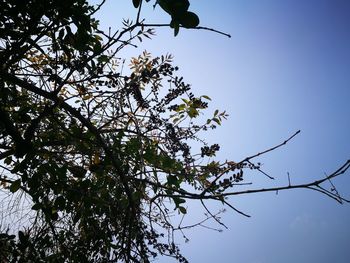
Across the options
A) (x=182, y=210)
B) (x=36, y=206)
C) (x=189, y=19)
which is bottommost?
(x=36, y=206)

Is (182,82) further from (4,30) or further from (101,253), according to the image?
(101,253)

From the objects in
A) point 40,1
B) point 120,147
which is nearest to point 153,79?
point 120,147

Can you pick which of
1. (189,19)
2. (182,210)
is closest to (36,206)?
(182,210)

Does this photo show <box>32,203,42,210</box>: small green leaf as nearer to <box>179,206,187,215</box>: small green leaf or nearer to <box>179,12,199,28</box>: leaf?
<box>179,206,187,215</box>: small green leaf

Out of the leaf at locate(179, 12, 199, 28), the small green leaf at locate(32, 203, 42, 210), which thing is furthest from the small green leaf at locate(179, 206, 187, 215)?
the leaf at locate(179, 12, 199, 28)

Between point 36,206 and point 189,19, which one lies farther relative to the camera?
point 36,206

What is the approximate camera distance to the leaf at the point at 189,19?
1102 millimetres

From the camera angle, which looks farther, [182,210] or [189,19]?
[182,210]

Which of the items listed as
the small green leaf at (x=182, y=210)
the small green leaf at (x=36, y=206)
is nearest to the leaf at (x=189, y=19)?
the small green leaf at (x=182, y=210)

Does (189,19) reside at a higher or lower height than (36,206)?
higher

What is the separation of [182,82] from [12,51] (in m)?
1.54

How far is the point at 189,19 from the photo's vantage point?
110cm

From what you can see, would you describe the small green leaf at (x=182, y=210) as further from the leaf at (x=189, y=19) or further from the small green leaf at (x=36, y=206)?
the leaf at (x=189, y=19)

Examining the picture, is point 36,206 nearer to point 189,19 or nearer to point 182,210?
point 182,210
